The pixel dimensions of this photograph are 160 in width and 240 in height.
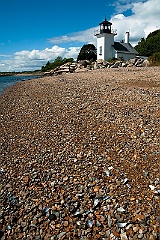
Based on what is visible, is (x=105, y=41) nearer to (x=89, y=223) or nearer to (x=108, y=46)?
(x=108, y=46)

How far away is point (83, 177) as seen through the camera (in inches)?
185

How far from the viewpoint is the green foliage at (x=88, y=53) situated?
62.7 meters

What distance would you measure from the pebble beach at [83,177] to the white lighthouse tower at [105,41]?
47.6 meters

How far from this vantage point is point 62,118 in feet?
28.8

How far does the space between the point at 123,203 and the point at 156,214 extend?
1.92ft

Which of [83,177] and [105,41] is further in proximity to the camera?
[105,41]

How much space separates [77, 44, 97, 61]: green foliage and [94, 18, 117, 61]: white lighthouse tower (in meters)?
6.06

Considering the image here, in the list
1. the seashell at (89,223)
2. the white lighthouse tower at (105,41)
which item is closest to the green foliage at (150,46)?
the white lighthouse tower at (105,41)

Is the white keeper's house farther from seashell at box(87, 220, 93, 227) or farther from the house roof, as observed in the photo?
seashell at box(87, 220, 93, 227)

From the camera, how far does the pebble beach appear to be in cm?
354

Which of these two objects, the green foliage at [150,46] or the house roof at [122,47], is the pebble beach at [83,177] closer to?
the house roof at [122,47]

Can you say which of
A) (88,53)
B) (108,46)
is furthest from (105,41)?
(88,53)

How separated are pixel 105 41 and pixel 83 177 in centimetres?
5232

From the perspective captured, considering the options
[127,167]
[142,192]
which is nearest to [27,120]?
[127,167]
